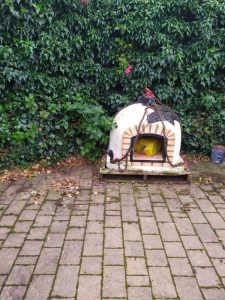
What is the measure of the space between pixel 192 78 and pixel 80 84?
83.9 inches

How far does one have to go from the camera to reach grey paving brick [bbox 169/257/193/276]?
2666 mm

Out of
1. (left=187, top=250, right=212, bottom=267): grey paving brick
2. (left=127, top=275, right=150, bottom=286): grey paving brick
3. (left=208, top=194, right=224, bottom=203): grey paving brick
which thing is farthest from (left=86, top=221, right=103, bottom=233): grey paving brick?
(left=208, top=194, right=224, bottom=203): grey paving brick

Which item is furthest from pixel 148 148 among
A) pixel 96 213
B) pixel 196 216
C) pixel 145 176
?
pixel 96 213

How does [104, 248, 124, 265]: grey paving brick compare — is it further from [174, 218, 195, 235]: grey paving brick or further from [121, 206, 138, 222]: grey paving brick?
[174, 218, 195, 235]: grey paving brick

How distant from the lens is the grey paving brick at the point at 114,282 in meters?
2.42

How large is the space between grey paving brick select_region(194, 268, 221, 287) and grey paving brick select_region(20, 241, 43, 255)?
61.2 inches

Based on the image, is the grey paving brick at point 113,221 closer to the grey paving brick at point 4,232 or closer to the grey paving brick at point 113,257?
the grey paving brick at point 113,257

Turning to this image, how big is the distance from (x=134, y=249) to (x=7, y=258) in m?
1.25

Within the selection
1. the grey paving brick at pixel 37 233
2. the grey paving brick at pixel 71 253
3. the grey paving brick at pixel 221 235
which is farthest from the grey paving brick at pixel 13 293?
the grey paving brick at pixel 221 235

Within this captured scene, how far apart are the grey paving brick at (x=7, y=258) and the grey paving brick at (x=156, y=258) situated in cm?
131

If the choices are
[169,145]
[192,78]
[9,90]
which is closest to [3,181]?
[9,90]

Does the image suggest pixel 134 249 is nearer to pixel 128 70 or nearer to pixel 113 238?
pixel 113 238

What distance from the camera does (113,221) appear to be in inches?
138

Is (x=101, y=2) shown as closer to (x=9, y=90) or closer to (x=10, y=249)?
(x=9, y=90)
